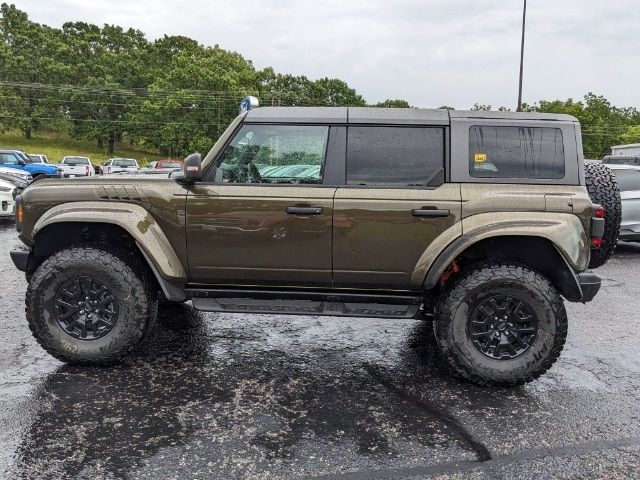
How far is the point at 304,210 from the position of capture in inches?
160

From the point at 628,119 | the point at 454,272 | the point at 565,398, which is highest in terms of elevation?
the point at 628,119

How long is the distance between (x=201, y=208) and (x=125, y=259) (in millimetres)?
753

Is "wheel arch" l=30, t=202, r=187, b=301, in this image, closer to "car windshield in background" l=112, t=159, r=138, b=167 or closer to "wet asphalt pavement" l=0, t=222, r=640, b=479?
"wet asphalt pavement" l=0, t=222, r=640, b=479

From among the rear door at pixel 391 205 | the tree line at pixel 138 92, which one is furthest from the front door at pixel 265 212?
the tree line at pixel 138 92

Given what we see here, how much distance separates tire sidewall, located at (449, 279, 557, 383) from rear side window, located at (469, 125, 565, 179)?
82cm

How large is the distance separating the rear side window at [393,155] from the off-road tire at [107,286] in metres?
1.82

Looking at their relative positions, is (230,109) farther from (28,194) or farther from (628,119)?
(28,194)

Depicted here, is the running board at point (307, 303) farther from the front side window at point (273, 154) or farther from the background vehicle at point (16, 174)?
the background vehicle at point (16, 174)

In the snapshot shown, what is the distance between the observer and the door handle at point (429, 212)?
399cm

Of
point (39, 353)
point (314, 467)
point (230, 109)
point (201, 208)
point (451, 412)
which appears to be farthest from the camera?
point (230, 109)

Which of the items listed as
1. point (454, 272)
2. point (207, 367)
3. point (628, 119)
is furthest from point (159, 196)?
point (628, 119)

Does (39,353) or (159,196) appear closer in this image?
(159,196)

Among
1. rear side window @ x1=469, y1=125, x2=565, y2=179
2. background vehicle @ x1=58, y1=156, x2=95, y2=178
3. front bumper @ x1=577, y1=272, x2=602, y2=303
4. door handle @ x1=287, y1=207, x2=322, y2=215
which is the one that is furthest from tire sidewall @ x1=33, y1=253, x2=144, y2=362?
background vehicle @ x1=58, y1=156, x2=95, y2=178

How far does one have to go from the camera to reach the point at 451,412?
3619 millimetres
